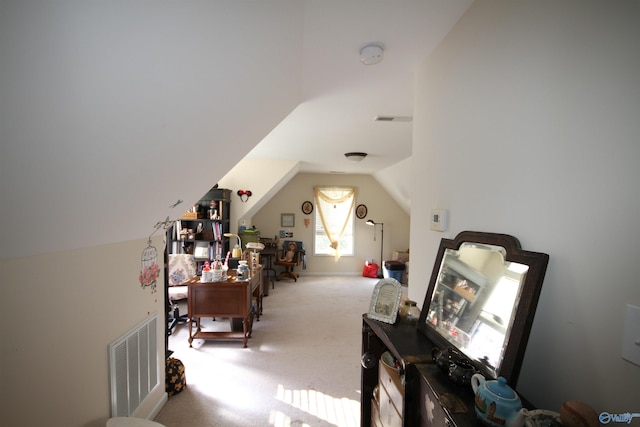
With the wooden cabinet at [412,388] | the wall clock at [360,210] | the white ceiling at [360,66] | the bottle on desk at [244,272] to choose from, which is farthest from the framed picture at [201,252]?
the wooden cabinet at [412,388]

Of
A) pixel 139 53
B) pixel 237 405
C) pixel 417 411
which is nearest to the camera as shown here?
pixel 139 53

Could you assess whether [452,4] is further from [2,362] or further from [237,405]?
[237,405]

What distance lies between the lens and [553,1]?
31.5 inches

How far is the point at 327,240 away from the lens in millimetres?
6668

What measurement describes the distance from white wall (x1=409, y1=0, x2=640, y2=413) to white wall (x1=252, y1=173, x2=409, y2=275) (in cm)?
551

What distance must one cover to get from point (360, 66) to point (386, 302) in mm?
1388

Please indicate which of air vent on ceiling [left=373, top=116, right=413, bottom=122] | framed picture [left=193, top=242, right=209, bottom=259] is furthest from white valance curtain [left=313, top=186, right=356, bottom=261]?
air vent on ceiling [left=373, top=116, right=413, bottom=122]

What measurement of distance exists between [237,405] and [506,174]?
243 centimetres

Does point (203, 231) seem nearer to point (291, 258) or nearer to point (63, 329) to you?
point (291, 258)

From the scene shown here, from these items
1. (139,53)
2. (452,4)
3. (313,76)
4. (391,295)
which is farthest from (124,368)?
(452,4)

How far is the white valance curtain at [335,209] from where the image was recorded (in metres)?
6.54

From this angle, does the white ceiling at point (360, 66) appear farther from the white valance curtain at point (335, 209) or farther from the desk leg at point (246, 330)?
the white valance curtain at point (335, 209)

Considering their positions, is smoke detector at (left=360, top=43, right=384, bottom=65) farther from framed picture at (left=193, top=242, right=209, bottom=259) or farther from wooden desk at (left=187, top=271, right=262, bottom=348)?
framed picture at (left=193, top=242, right=209, bottom=259)

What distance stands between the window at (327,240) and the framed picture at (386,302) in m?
5.21
